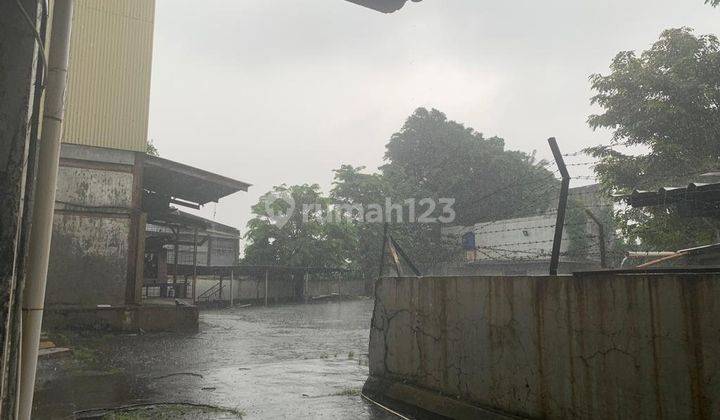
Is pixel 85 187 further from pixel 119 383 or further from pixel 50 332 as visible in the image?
pixel 119 383

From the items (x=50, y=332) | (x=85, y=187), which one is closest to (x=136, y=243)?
(x=85, y=187)

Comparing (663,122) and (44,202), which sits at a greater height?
(663,122)

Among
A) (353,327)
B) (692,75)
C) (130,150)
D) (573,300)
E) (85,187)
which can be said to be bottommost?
(353,327)

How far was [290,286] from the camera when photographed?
35.2 metres

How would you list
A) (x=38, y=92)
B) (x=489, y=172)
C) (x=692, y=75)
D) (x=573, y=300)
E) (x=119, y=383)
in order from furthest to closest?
(x=489, y=172)
(x=692, y=75)
(x=119, y=383)
(x=573, y=300)
(x=38, y=92)

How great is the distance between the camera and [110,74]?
13406 millimetres

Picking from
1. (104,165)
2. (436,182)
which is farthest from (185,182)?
(436,182)

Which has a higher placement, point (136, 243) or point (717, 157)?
point (717, 157)

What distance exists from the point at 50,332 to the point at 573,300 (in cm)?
1157

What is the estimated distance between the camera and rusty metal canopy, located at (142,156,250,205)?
14.3 metres

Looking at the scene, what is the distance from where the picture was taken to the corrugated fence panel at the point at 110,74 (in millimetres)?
13016

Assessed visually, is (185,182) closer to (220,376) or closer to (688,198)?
(220,376)

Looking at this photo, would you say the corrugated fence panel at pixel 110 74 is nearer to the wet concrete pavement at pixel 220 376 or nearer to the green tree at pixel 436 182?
the wet concrete pavement at pixel 220 376

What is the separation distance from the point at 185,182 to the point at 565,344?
14.2 m
